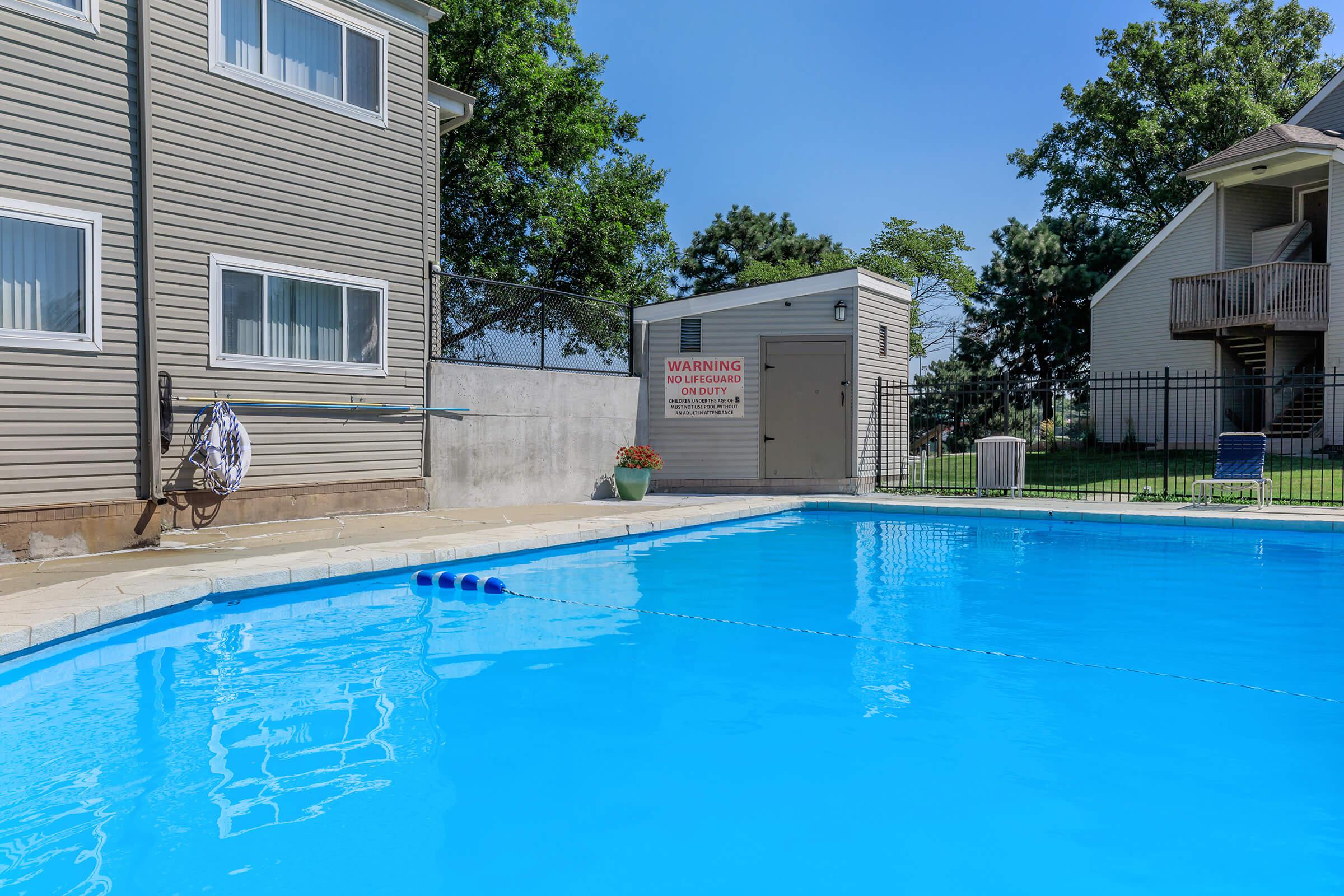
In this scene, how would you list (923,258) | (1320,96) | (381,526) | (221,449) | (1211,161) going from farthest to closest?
(923,258) < (1320,96) < (1211,161) < (381,526) < (221,449)

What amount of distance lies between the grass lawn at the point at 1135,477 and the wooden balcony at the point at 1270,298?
2.50m

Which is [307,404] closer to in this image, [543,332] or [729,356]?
[543,332]

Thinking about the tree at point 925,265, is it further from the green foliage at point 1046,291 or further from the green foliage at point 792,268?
the green foliage at point 792,268

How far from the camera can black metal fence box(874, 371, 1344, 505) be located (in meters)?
13.8

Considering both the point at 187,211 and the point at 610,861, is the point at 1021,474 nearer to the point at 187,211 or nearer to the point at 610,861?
the point at 187,211

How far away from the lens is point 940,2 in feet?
69.9

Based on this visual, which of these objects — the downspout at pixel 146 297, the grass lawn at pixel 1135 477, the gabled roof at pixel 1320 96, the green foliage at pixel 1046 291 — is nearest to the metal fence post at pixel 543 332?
the downspout at pixel 146 297

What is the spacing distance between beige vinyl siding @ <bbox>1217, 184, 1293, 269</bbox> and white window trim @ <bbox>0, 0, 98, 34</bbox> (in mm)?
19977

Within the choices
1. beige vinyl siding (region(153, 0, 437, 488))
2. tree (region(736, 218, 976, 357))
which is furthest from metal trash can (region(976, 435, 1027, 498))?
tree (region(736, 218, 976, 357))

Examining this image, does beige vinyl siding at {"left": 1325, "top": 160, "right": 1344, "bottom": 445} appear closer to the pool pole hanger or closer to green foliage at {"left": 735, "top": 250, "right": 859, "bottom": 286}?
the pool pole hanger

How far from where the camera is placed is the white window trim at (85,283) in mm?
7043

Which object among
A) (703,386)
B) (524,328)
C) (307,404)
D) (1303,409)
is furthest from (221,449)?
(1303,409)

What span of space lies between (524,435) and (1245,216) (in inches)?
653

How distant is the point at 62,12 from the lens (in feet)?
24.1
